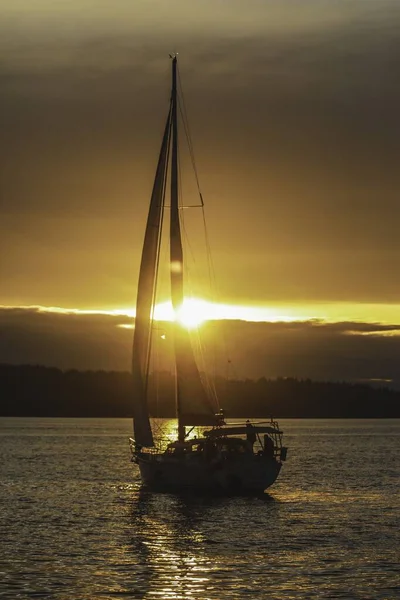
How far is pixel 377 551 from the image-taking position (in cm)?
4453

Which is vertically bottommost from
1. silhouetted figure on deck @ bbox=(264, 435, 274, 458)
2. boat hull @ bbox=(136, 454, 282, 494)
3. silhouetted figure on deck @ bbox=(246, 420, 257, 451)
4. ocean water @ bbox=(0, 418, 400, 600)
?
ocean water @ bbox=(0, 418, 400, 600)

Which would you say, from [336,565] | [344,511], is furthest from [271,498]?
[336,565]

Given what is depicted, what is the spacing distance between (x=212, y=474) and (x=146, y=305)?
11.1 m

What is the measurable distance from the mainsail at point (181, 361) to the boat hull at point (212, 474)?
6.88 ft

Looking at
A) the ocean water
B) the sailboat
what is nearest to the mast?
the sailboat

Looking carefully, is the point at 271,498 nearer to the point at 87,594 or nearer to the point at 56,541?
the point at 56,541

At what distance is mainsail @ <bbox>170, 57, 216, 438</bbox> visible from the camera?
208ft

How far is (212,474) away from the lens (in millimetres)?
61812

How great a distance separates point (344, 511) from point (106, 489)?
21554 mm

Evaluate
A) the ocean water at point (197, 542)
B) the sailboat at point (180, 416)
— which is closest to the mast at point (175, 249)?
the sailboat at point (180, 416)

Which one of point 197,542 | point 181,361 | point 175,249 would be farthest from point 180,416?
point 197,542

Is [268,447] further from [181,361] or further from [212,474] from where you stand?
[181,361]

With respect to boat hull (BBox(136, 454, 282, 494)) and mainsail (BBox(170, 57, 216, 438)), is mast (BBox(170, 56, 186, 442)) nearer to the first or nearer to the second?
mainsail (BBox(170, 57, 216, 438))

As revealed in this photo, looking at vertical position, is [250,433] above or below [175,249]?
below
